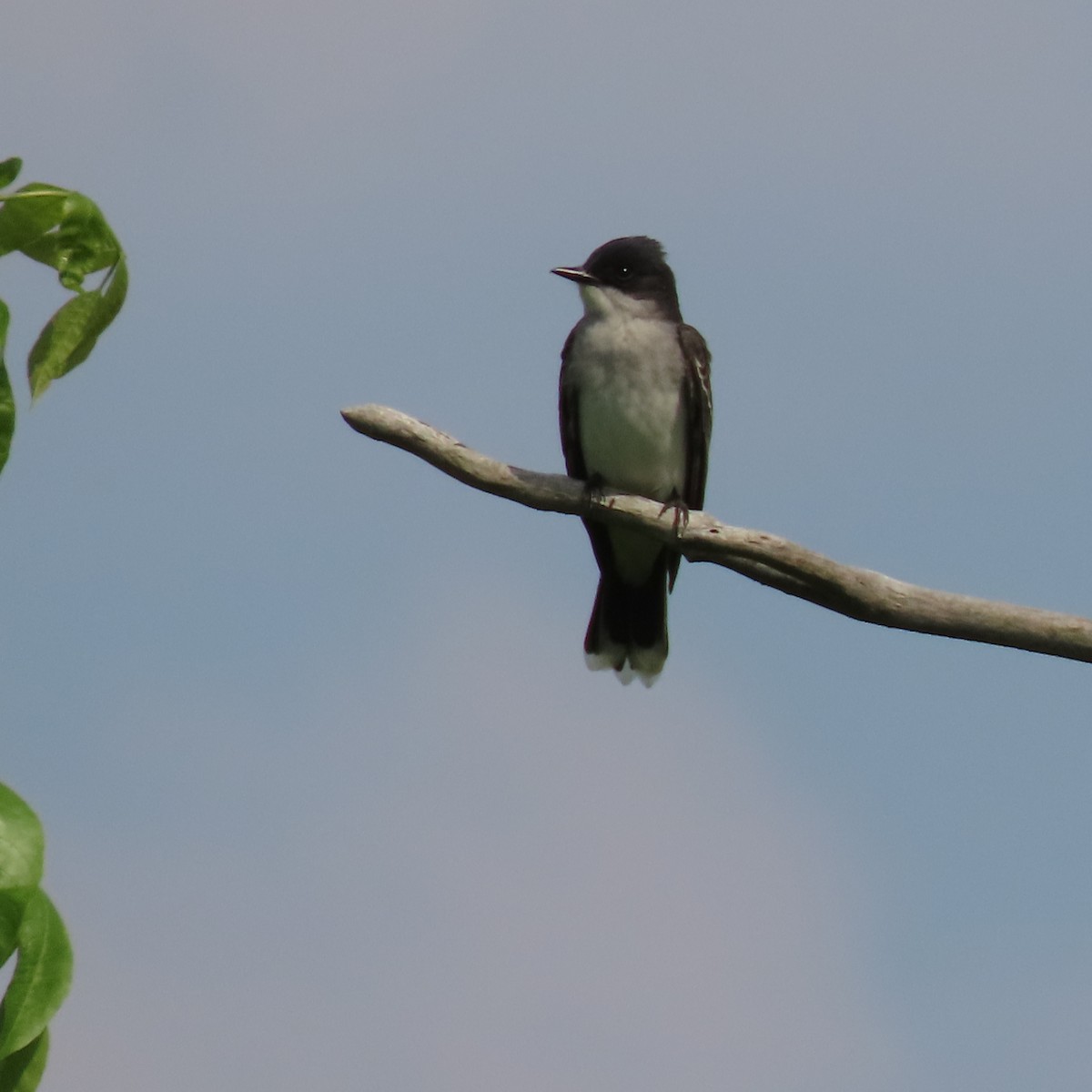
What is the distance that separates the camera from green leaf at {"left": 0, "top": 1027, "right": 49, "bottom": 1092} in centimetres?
230

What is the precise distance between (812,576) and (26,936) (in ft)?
13.8

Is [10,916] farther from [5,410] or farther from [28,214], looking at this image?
[28,214]

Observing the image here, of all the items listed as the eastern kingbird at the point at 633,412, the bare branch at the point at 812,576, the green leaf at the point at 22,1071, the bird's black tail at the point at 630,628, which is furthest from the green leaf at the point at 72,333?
the bird's black tail at the point at 630,628

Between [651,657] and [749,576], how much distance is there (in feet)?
13.4

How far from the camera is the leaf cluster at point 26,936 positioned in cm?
204

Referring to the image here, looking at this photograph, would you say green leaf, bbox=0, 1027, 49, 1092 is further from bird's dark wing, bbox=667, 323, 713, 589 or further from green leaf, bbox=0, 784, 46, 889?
bird's dark wing, bbox=667, 323, 713, 589

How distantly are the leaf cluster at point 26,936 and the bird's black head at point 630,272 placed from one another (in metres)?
7.99

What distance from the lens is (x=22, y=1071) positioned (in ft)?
7.57

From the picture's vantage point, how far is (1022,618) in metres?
5.77

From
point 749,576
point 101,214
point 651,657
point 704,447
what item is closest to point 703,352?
point 704,447

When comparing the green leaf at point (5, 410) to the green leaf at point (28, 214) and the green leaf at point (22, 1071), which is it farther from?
the green leaf at point (22, 1071)

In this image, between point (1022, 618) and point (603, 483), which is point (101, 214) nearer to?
point (1022, 618)

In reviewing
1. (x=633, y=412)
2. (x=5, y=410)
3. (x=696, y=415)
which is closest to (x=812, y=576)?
(x=633, y=412)

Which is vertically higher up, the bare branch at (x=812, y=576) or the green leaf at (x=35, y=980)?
the bare branch at (x=812, y=576)
